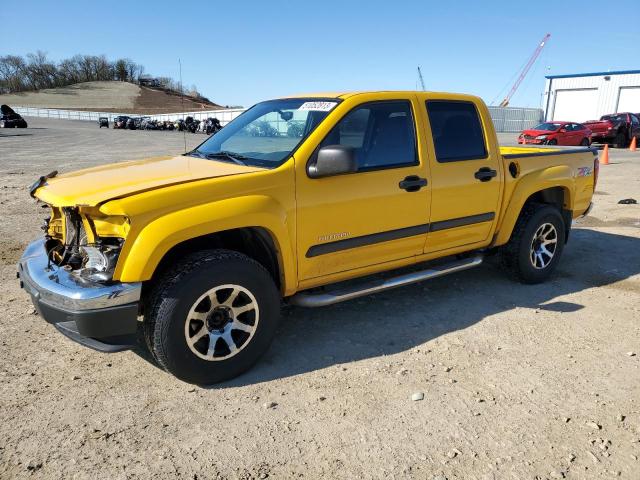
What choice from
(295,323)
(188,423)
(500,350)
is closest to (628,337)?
(500,350)

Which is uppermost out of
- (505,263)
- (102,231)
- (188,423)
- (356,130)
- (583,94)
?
(583,94)

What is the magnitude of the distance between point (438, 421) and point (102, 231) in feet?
7.35

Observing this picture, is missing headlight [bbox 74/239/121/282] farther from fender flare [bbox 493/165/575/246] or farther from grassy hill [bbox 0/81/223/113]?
grassy hill [bbox 0/81/223/113]

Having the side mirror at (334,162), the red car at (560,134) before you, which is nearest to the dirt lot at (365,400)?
the side mirror at (334,162)

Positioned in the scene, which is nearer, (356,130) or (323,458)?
(323,458)

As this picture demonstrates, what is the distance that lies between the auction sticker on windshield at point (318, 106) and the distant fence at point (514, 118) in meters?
38.9

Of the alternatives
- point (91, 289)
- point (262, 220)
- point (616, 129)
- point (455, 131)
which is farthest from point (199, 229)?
point (616, 129)

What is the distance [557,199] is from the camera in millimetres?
5305

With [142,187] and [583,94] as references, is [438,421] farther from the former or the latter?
[583,94]

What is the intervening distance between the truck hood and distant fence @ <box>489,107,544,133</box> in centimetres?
3954

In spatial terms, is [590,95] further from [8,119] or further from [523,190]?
[8,119]

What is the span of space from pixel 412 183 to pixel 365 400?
1.72m

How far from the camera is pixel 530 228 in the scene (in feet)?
16.0

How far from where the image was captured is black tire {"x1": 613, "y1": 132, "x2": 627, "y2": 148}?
79.1 ft
